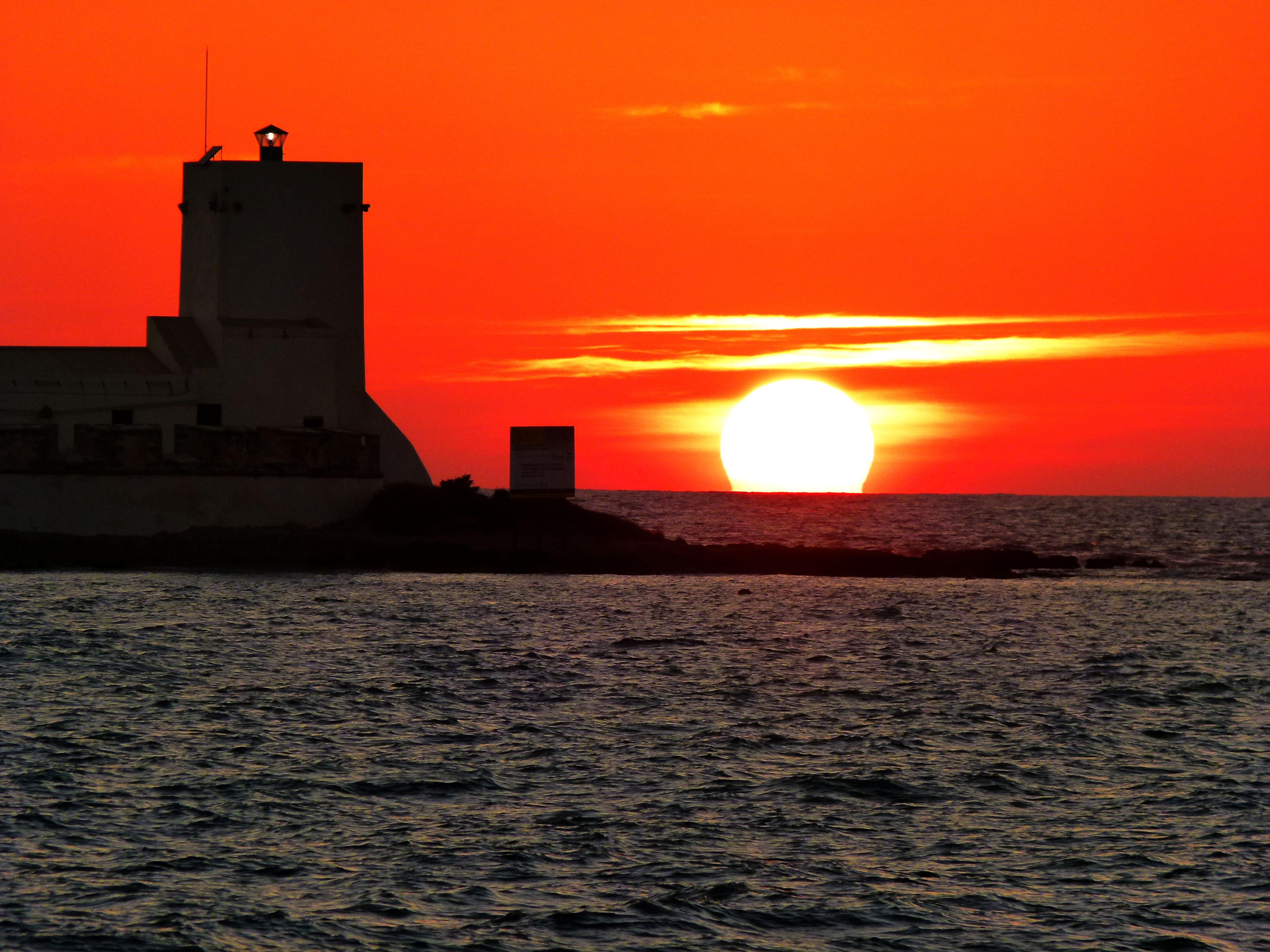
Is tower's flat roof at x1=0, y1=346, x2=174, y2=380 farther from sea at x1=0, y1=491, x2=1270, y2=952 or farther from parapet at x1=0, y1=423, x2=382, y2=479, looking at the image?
sea at x1=0, y1=491, x2=1270, y2=952

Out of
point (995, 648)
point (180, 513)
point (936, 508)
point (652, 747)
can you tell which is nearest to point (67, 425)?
point (180, 513)

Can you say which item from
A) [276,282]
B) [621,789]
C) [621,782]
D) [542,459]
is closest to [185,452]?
[276,282]

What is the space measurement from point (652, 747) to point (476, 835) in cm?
412

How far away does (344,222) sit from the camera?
47.3m

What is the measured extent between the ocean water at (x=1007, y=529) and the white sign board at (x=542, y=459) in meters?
20.8

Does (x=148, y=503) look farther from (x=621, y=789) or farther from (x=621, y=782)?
(x=621, y=789)

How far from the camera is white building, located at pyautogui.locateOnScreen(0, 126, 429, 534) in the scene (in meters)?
40.8

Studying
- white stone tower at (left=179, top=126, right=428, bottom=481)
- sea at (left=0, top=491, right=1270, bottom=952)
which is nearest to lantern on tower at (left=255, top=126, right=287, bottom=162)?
white stone tower at (left=179, top=126, right=428, bottom=481)

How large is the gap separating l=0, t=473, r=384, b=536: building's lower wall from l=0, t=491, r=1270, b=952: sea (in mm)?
11150

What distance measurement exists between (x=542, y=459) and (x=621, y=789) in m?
29.9

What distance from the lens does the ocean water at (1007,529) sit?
212 feet

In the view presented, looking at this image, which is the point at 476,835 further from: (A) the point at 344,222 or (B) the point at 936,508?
(B) the point at 936,508

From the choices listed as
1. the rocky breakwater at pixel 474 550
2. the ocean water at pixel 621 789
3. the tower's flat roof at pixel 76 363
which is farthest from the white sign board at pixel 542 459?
the ocean water at pixel 621 789

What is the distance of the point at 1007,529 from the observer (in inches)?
3804
